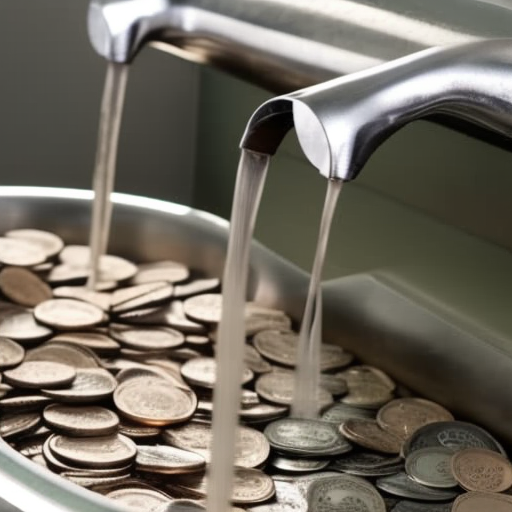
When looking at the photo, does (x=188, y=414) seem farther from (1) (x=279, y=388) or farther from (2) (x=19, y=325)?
(2) (x=19, y=325)

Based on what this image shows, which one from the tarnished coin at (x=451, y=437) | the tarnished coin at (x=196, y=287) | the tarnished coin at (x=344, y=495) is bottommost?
the tarnished coin at (x=344, y=495)

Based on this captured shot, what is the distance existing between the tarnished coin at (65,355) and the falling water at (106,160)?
0.36ft

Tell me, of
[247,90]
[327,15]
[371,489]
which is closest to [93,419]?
[371,489]

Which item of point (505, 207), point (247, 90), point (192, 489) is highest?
point (247, 90)

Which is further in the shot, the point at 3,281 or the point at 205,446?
the point at 3,281

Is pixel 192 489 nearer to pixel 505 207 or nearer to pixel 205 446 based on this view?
pixel 205 446

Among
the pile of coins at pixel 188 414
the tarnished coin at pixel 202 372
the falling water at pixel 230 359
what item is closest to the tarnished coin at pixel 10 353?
the pile of coins at pixel 188 414

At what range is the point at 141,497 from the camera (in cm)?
64

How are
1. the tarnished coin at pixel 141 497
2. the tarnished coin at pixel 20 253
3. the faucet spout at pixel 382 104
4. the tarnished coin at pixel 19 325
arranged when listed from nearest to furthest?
the faucet spout at pixel 382 104 → the tarnished coin at pixel 141 497 → the tarnished coin at pixel 19 325 → the tarnished coin at pixel 20 253

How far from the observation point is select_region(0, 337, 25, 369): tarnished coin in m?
0.78

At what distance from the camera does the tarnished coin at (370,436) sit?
0.71 m

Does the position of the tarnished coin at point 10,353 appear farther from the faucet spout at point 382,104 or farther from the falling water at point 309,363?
the faucet spout at point 382,104

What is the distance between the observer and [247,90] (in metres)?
1.21

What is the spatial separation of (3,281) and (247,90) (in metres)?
0.40
